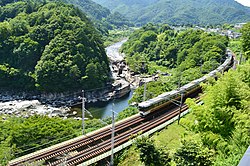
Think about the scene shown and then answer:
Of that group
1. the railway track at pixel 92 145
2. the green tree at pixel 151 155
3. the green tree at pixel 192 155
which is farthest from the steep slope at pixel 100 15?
the green tree at pixel 192 155

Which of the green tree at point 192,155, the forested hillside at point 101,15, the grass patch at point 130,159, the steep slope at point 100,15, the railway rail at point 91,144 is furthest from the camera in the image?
the steep slope at point 100,15

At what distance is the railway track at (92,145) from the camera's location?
660 inches

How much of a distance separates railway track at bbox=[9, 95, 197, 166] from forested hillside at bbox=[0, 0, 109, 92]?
2782 cm

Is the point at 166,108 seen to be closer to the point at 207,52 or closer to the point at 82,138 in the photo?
the point at 82,138

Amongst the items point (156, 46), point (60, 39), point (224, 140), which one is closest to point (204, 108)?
point (224, 140)

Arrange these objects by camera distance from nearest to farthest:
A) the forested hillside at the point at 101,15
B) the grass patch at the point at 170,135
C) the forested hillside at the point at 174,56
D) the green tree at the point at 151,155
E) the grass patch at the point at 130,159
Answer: the green tree at the point at 151,155 < the grass patch at the point at 130,159 < the grass patch at the point at 170,135 < the forested hillside at the point at 174,56 < the forested hillside at the point at 101,15

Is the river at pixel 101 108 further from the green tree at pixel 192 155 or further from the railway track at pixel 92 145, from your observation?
the green tree at pixel 192 155

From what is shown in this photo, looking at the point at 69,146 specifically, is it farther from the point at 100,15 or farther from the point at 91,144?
the point at 100,15

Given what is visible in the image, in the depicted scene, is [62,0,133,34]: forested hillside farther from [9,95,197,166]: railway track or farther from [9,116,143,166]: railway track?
[9,116,143,166]: railway track

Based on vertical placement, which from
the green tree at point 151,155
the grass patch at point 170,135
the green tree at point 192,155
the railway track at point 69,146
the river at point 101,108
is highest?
the green tree at point 192,155

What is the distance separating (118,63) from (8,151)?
55639 millimetres

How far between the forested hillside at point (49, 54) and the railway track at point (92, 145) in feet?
91.3

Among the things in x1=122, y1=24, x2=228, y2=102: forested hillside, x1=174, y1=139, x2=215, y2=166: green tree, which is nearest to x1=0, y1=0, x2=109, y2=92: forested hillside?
x1=122, y1=24, x2=228, y2=102: forested hillside

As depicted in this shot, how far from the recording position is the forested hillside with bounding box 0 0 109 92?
48062 mm
